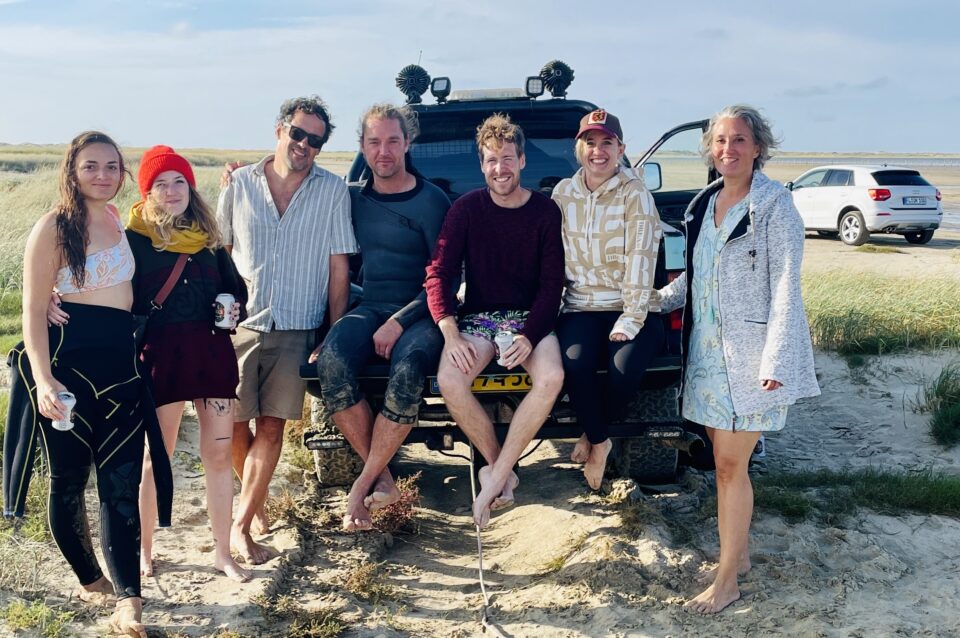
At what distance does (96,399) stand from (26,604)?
100 cm

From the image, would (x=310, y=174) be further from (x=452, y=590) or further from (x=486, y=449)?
(x=452, y=590)

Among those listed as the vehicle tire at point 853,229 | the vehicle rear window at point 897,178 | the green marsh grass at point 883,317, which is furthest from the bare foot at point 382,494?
the vehicle rear window at point 897,178

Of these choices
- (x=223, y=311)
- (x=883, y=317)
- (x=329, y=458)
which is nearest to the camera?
(x=223, y=311)

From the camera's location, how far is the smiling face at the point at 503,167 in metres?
4.20

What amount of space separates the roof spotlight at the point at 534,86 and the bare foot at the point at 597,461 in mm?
2762

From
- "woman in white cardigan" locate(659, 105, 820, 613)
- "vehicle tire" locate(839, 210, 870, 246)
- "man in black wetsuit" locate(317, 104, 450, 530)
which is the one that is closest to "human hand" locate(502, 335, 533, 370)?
"man in black wetsuit" locate(317, 104, 450, 530)

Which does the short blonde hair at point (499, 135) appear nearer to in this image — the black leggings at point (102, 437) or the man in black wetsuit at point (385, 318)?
the man in black wetsuit at point (385, 318)

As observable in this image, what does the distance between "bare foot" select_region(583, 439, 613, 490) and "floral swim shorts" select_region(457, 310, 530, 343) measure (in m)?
0.68

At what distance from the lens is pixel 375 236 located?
4.54m

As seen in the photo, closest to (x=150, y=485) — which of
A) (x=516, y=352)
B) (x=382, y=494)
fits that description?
(x=382, y=494)

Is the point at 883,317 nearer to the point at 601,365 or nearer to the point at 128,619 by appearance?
the point at 601,365

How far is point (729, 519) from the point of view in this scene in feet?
12.8

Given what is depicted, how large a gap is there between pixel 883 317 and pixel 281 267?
19.6 ft

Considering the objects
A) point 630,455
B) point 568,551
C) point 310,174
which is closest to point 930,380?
point 630,455
